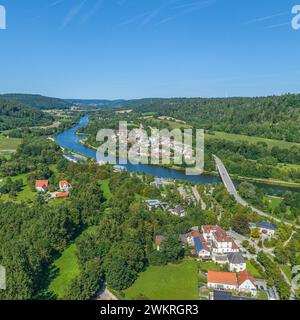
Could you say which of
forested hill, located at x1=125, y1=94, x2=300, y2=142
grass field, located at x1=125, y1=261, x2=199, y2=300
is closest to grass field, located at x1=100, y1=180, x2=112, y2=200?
grass field, located at x1=125, y1=261, x2=199, y2=300

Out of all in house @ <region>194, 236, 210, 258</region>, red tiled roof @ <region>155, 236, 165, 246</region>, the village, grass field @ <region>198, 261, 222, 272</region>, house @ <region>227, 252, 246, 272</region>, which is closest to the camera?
the village

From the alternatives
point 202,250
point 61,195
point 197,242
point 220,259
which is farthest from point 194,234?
point 61,195

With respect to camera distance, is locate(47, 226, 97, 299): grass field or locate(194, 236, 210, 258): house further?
locate(194, 236, 210, 258): house

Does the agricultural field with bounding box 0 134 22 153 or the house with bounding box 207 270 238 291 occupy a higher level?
the agricultural field with bounding box 0 134 22 153

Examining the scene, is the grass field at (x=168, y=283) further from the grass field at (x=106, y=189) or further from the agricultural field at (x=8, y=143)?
the agricultural field at (x=8, y=143)

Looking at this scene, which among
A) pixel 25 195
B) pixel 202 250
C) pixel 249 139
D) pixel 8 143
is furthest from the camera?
pixel 8 143

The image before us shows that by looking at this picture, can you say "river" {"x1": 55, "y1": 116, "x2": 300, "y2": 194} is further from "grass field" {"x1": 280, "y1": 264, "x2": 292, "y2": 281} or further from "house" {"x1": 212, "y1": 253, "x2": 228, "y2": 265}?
"house" {"x1": 212, "y1": 253, "x2": 228, "y2": 265}

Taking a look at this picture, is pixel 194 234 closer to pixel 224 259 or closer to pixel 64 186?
pixel 224 259
